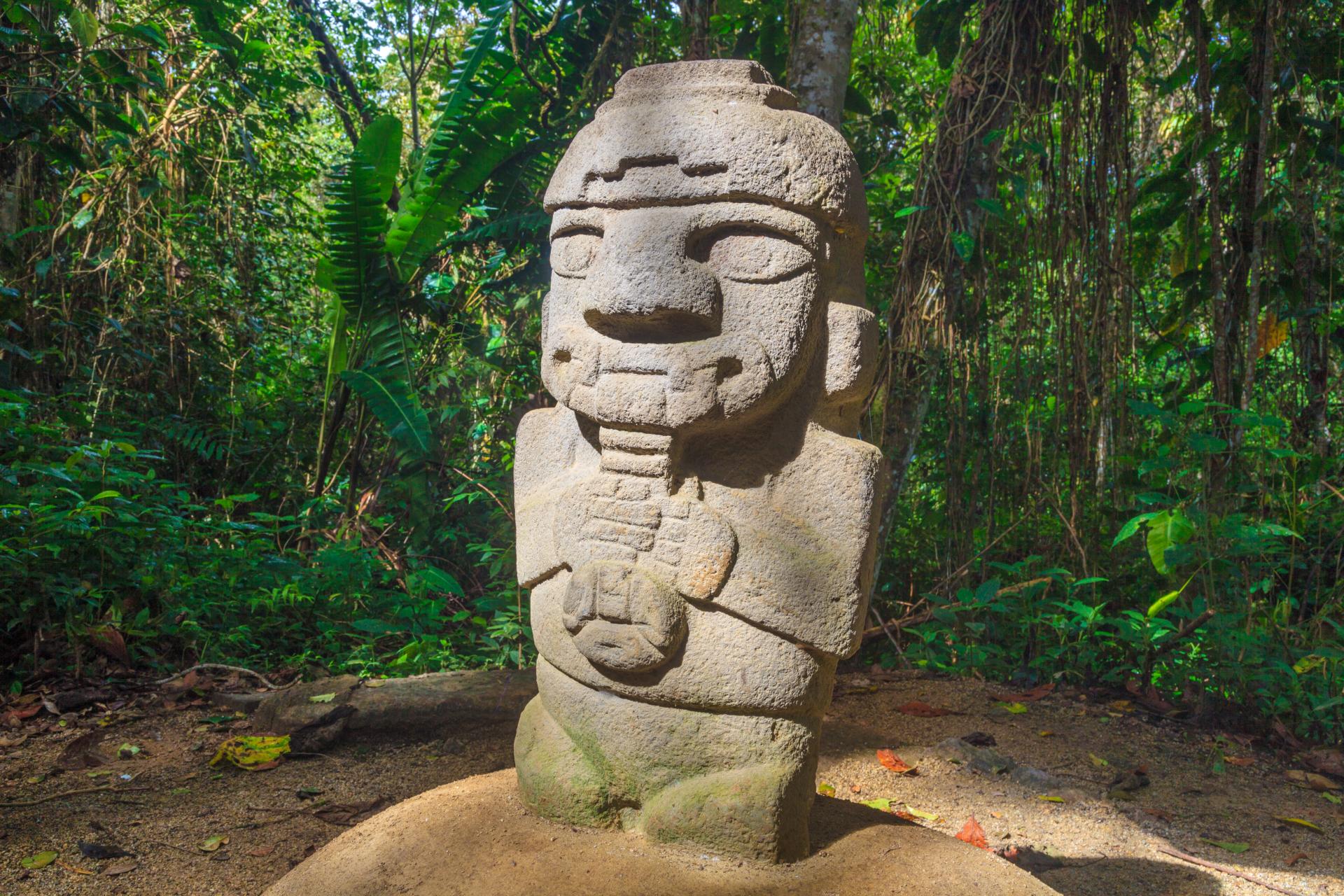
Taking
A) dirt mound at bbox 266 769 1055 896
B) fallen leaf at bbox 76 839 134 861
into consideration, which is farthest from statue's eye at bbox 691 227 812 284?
fallen leaf at bbox 76 839 134 861

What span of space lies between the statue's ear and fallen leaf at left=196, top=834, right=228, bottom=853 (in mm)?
2022

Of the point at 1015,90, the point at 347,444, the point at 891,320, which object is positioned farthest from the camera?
the point at 347,444

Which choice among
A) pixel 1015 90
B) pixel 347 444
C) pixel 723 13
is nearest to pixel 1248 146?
pixel 1015 90

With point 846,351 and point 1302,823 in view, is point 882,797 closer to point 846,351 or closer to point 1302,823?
point 1302,823

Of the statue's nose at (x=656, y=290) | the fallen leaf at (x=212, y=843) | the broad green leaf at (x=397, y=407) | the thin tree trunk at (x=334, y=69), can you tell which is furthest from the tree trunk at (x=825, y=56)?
the thin tree trunk at (x=334, y=69)

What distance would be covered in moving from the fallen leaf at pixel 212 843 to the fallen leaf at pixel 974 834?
2.00 m

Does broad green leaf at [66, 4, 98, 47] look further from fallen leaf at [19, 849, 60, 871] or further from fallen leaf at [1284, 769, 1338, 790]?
fallen leaf at [1284, 769, 1338, 790]

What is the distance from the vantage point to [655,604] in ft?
6.27

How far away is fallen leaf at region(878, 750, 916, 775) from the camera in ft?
10.9

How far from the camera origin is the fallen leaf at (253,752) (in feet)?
10.5

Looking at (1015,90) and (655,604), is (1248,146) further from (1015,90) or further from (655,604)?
(655,604)

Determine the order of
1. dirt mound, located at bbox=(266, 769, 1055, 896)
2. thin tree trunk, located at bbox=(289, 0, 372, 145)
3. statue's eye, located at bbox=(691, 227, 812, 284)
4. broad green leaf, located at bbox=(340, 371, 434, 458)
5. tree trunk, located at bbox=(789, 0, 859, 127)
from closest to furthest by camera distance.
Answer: dirt mound, located at bbox=(266, 769, 1055, 896), statue's eye, located at bbox=(691, 227, 812, 284), tree trunk, located at bbox=(789, 0, 859, 127), broad green leaf, located at bbox=(340, 371, 434, 458), thin tree trunk, located at bbox=(289, 0, 372, 145)

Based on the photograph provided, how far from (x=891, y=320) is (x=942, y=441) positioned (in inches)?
45.2

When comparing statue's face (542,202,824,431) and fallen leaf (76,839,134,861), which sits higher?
statue's face (542,202,824,431)
